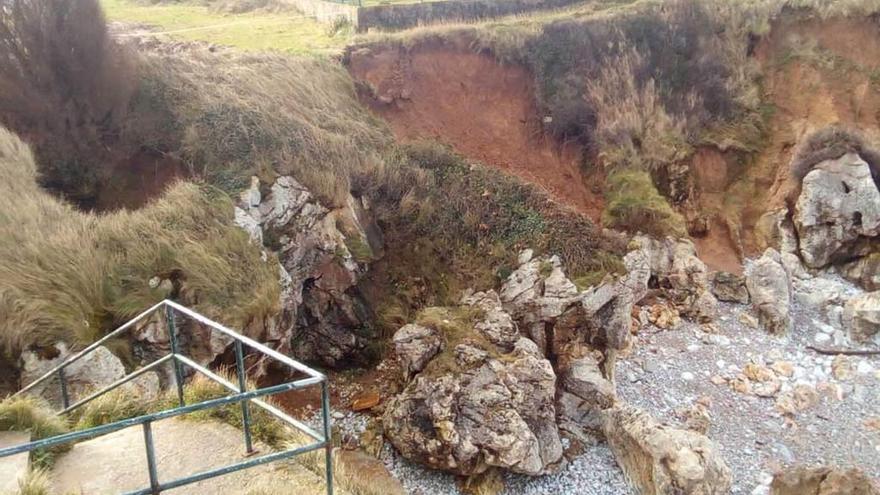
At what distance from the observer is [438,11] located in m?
23.8

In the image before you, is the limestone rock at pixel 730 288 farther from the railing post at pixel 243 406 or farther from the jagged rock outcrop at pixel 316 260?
the railing post at pixel 243 406

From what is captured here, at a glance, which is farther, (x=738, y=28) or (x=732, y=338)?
(x=738, y=28)

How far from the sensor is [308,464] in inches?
205

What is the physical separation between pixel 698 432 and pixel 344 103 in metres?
13.0

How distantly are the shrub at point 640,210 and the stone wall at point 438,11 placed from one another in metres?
9.83

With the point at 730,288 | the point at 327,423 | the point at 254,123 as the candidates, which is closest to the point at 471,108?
the point at 254,123

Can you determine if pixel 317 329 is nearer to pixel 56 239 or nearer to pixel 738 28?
pixel 56 239

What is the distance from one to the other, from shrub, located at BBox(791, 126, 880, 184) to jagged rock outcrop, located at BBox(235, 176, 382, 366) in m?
13.8

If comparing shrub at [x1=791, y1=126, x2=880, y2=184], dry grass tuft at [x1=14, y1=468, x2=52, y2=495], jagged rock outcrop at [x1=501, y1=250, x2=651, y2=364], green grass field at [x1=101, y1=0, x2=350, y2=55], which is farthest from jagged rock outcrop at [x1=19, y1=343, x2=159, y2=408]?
shrub at [x1=791, y1=126, x2=880, y2=184]

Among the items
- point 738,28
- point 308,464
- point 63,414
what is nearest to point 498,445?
point 308,464

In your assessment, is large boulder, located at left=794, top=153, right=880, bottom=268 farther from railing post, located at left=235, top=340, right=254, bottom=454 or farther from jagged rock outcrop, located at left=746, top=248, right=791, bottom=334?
railing post, located at left=235, top=340, right=254, bottom=454

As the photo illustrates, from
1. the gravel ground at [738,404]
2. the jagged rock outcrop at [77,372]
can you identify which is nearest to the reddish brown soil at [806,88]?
the gravel ground at [738,404]

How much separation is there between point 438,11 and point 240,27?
316 inches

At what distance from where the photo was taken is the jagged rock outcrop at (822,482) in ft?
34.4
